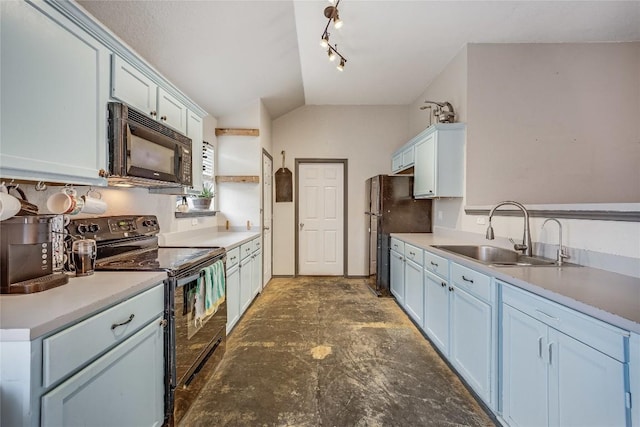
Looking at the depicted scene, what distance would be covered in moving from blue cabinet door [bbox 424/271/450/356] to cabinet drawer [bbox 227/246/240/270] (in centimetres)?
178

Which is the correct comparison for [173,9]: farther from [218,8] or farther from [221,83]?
[221,83]

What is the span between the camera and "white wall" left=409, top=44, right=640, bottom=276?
1.49 metres

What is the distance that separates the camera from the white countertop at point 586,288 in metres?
0.98

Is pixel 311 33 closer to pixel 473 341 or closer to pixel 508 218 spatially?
pixel 508 218

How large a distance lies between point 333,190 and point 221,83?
240 centimetres

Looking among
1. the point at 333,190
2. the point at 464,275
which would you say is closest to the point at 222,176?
the point at 333,190

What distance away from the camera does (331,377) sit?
2.14 metres

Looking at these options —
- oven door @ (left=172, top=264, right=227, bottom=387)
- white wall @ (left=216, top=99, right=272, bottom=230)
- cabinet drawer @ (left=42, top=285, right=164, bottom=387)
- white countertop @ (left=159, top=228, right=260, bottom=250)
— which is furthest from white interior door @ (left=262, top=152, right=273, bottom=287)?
cabinet drawer @ (left=42, top=285, right=164, bottom=387)

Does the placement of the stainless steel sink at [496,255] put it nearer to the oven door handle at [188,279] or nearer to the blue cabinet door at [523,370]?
the blue cabinet door at [523,370]

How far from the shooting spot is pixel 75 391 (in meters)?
0.99

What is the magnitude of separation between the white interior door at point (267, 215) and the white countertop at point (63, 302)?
2851 millimetres

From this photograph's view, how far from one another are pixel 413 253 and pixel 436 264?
0.58 meters

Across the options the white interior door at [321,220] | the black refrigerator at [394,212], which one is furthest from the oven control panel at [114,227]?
the white interior door at [321,220]

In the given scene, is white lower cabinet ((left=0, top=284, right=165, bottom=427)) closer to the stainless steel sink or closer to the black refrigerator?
the stainless steel sink
